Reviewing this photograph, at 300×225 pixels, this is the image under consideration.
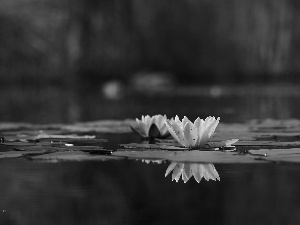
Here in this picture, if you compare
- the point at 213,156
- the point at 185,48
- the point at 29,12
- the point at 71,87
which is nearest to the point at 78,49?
the point at 71,87

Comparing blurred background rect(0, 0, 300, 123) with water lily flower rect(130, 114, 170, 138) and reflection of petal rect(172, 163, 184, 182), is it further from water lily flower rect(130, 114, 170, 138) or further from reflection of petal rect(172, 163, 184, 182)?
reflection of petal rect(172, 163, 184, 182)

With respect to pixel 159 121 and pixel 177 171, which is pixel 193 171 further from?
pixel 159 121

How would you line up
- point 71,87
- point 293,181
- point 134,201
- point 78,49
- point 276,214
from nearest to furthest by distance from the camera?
point 276,214, point 134,201, point 293,181, point 78,49, point 71,87

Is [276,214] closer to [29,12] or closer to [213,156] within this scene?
[213,156]

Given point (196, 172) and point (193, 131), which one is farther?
point (193, 131)

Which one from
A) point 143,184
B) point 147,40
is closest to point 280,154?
point 143,184

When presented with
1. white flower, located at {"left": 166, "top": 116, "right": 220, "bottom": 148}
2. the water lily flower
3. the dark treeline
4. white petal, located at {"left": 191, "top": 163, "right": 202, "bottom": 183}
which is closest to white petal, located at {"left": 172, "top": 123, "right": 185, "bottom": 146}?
white flower, located at {"left": 166, "top": 116, "right": 220, "bottom": 148}

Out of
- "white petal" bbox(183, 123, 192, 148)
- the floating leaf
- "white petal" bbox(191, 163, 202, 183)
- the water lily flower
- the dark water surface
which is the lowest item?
the dark water surface
